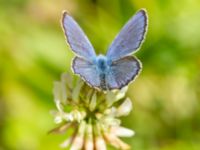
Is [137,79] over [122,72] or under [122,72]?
over

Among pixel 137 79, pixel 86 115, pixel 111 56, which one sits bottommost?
pixel 86 115

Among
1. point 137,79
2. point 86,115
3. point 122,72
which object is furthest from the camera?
point 137,79

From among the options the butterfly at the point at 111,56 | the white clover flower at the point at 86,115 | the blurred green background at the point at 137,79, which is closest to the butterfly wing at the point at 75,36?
the butterfly at the point at 111,56

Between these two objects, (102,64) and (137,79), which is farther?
(137,79)

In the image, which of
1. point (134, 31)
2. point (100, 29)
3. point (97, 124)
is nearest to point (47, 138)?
point (100, 29)

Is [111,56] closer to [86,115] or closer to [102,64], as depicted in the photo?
[102,64]

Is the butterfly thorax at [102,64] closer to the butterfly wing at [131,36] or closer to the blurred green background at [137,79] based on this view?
the butterfly wing at [131,36]

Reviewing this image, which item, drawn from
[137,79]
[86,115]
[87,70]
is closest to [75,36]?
[87,70]
